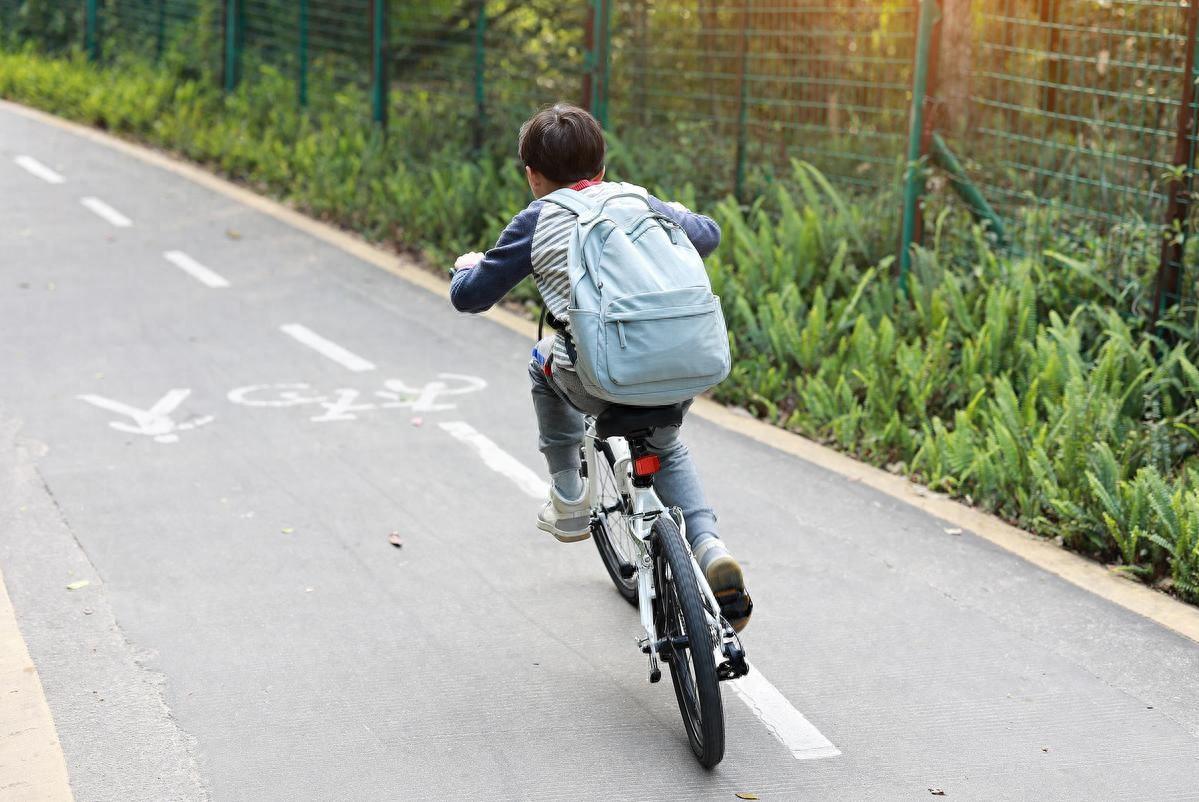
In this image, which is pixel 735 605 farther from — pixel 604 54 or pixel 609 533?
pixel 604 54

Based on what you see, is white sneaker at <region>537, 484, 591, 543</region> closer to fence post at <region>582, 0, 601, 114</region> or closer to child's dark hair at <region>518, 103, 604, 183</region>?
child's dark hair at <region>518, 103, 604, 183</region>

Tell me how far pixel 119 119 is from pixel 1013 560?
1526 centimetres

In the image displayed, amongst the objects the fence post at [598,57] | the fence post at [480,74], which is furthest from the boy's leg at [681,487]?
the fence post at [480,74]

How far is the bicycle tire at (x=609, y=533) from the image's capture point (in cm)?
504

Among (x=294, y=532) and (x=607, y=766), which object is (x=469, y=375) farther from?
(x=607, y=766)

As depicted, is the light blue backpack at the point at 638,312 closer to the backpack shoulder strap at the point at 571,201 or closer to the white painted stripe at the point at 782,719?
the backpack shoulder strap at the point at 571,201

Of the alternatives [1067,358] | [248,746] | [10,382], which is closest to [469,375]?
[10,382]

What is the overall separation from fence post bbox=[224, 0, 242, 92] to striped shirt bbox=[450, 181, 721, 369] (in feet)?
49.4

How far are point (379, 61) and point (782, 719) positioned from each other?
11.3 metres

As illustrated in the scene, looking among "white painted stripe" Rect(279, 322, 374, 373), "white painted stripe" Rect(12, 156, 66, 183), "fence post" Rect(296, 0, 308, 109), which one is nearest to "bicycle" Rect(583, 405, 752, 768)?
"white painted stripe" Rect(279, 322, 374, 373)

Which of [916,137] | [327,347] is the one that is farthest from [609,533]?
[916,137]

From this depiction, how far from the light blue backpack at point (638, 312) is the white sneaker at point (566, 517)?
1022 millimetres

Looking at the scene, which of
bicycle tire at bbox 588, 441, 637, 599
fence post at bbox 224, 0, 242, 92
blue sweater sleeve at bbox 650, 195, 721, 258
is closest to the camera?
blue sweater sleeve at bbox 650, 195, 721, 258

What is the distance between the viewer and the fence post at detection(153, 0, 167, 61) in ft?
66.3
